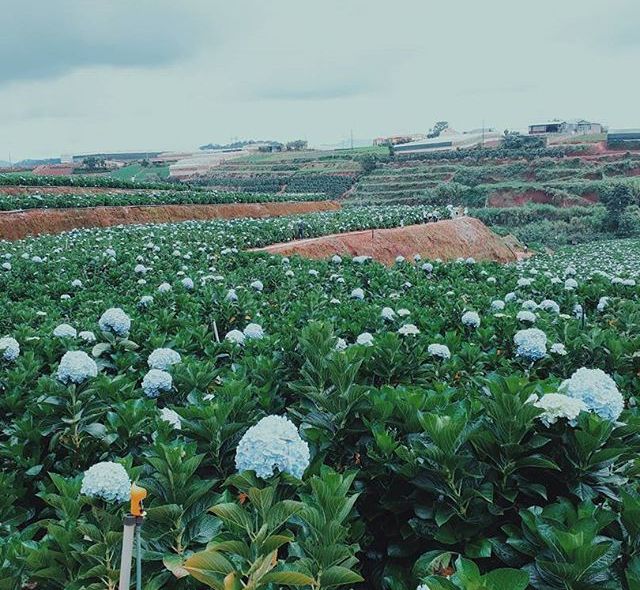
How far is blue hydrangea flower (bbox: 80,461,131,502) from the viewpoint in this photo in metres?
2.02

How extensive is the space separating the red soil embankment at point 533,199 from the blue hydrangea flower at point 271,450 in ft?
181

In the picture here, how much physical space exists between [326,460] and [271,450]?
878 millimetres

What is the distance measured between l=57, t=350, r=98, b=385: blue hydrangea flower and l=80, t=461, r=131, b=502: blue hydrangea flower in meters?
1.13

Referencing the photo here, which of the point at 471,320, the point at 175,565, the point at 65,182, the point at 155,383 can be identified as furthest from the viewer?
the point at 65,182

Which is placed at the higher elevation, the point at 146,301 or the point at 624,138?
the point at 624,138

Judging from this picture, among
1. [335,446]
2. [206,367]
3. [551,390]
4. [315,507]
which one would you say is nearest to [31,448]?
[206,367]

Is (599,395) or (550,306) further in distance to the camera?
(550,306)

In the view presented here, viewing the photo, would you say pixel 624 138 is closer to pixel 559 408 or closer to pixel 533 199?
pixel 533 199

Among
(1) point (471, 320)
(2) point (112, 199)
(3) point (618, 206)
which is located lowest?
(3) point (618, 206)

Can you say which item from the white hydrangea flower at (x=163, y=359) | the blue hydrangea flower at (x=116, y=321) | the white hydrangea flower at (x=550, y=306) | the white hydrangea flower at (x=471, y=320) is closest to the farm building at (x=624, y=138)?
the white hydrangea flower at (x=550, y=306)

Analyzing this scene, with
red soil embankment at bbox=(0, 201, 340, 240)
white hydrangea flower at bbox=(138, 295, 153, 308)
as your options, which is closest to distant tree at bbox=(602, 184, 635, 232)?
red soil embankment at bbox=(0, 201, 340, 240)

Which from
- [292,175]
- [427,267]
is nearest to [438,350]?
[427,267]

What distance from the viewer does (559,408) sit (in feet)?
7.10

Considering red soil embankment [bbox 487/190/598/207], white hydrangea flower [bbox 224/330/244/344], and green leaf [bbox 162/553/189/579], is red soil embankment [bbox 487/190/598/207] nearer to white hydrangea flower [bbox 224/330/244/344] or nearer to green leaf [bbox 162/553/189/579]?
white hydrangea flower [bbox 224/330/244/344]
